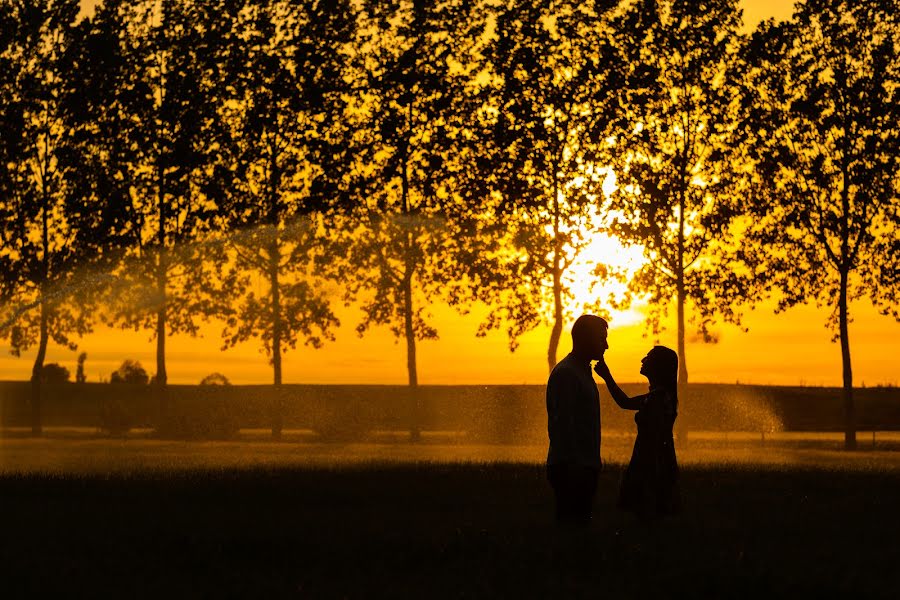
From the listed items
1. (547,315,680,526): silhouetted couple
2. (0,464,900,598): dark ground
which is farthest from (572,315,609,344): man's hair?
(0,464,900,598): dark ground

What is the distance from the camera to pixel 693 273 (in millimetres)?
54406

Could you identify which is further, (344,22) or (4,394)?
(4,394)

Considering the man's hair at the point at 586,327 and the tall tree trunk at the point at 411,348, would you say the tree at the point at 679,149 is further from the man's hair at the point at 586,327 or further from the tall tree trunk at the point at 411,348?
the man's hair at the point at 586,327

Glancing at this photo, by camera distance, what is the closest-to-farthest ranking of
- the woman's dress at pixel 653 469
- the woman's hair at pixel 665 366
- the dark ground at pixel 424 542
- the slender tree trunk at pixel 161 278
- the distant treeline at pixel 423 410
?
the dark ground at pixel 424 542 < the woman's hair at pixel 665 366 < the woman's dress at pixel 653 469 < the slender tree trunk at pixel 161 278 < the distant treeline at pixel 423 410

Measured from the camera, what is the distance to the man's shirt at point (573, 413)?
45.7 ft

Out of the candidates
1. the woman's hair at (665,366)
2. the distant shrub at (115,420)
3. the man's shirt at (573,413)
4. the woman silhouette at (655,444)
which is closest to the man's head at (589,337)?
the man's shirt at (573,413)

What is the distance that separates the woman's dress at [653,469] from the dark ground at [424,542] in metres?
0.43

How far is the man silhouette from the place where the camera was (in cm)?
1391

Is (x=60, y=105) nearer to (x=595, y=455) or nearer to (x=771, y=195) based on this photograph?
(x=771, y=195)

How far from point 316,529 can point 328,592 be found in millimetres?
5031

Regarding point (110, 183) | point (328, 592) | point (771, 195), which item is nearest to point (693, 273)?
point (771, 195)

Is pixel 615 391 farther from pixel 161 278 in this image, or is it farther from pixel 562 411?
pixel 161 278

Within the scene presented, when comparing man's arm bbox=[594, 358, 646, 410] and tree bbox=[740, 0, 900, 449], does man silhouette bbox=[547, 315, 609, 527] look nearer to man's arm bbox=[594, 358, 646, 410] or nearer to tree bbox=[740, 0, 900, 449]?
man's arm bbox=[594, 358, 646, 410]

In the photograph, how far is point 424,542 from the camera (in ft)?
55.2
